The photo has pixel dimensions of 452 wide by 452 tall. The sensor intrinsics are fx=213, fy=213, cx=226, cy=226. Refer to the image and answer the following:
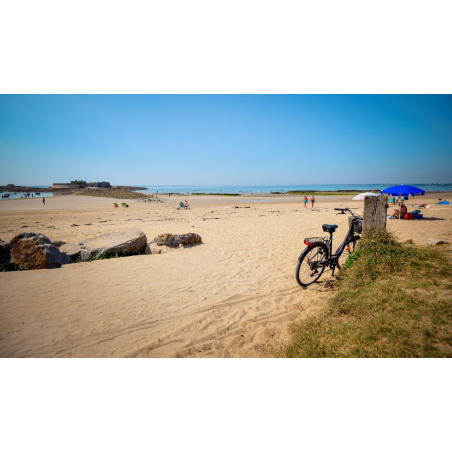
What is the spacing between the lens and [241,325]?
374 centimetres

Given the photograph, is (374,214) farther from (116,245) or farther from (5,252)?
(5,252)

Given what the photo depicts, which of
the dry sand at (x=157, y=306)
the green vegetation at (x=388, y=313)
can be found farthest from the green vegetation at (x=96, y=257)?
the green vegetation at (x=388, y=313)

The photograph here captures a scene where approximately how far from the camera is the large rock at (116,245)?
23.9 ft

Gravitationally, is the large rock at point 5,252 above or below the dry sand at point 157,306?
above

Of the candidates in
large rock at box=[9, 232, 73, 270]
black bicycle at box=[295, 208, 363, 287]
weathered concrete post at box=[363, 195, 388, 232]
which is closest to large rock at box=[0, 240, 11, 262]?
large rock at box=[9, 232, 73, 270]

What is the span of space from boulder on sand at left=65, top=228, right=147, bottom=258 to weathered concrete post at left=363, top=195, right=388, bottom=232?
284 inches

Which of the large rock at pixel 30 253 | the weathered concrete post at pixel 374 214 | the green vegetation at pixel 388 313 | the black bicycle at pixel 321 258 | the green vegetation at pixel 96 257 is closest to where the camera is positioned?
the green vegetation at pixel 388 313

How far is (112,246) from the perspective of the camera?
745 centimetres

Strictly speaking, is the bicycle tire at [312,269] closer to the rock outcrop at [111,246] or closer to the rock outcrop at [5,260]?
the rock outcrop at [111,246]

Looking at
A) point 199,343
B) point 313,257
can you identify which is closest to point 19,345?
point 199,343

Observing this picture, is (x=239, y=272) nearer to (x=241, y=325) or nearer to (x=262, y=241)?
(x=241, y=325)

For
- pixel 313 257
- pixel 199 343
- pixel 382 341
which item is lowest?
pixel 199 343

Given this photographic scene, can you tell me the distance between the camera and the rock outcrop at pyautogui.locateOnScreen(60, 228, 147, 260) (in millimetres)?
7227
